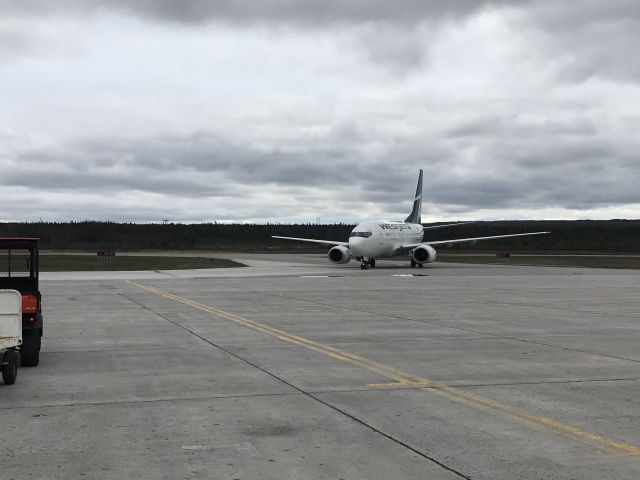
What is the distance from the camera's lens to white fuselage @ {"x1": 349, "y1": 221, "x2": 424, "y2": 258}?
50031mm

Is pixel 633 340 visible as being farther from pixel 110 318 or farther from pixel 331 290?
pixel 331 290

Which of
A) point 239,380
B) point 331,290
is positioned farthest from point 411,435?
point 331,290

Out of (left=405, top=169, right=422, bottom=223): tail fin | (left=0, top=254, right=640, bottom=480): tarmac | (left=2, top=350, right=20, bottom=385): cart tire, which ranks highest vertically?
(left=405, top=169, right=422, bottom=223): tail fin

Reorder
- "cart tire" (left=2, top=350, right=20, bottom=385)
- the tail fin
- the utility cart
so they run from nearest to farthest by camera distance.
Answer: "cart tire" (left=2, top=350, right=20, bottom=385) < the utility cart < the tail fin

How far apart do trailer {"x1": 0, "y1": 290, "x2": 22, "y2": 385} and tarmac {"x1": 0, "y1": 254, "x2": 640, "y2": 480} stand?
1.04ft

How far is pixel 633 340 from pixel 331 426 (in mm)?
9482

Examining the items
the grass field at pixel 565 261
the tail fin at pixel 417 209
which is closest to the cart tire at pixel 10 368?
the grass field at pixel 565 261

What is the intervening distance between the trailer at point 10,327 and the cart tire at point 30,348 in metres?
1.40

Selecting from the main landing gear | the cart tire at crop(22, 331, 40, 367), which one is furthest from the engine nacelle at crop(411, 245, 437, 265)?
the cart tire at crop(22, 331, 40, 367)

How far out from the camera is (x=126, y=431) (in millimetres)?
→ 7355

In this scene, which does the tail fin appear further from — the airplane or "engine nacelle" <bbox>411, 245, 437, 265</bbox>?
"engine nacelle" <bbox>411, 245, 437, 265</bbox>

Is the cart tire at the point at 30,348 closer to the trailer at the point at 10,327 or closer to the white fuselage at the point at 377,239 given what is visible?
the trailer at the point at 10,327

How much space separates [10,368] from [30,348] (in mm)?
1676

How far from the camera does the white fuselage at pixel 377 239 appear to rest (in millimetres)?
50031
